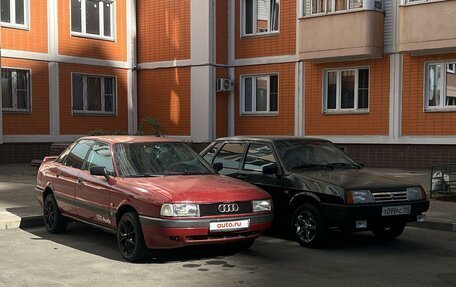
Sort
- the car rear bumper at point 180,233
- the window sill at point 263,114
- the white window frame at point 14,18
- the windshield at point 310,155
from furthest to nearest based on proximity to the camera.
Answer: the window sill at point 263,114
the white window frame at point 14,18
the windshield at point 310,155
the car rear bumper at point 180,233

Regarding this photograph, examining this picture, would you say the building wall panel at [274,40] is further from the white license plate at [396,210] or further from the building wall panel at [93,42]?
the white license plate at [396,210]

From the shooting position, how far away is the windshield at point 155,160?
7250 millimetres

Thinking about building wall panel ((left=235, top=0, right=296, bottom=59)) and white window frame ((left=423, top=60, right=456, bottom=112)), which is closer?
white window frame ((left=423, top=60, right=456, bottom=112))

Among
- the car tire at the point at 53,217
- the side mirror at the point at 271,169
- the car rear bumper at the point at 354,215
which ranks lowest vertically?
the car tire at the point at 53,217

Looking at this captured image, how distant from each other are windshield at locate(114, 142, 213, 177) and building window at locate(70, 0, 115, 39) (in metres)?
15.1

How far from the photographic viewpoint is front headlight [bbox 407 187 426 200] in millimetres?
7680

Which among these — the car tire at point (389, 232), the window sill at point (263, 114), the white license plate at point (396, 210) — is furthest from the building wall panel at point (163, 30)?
the white license plate at point (396, 210)

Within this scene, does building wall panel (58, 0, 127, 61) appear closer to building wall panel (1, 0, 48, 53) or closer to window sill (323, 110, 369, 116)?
building wall panel (1, 0, 48, 53)

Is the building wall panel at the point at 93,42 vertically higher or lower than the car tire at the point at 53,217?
higher

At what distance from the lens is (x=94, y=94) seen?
22.4m

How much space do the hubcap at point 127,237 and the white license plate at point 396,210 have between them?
10.6ft

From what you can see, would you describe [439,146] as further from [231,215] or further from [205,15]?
[231,215]

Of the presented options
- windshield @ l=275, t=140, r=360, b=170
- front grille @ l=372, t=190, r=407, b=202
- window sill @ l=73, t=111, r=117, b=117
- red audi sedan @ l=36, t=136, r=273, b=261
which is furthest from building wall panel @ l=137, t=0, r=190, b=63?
front grille @ l=372, t=190, r=407, b=202

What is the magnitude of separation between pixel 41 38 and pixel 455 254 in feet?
56.6
